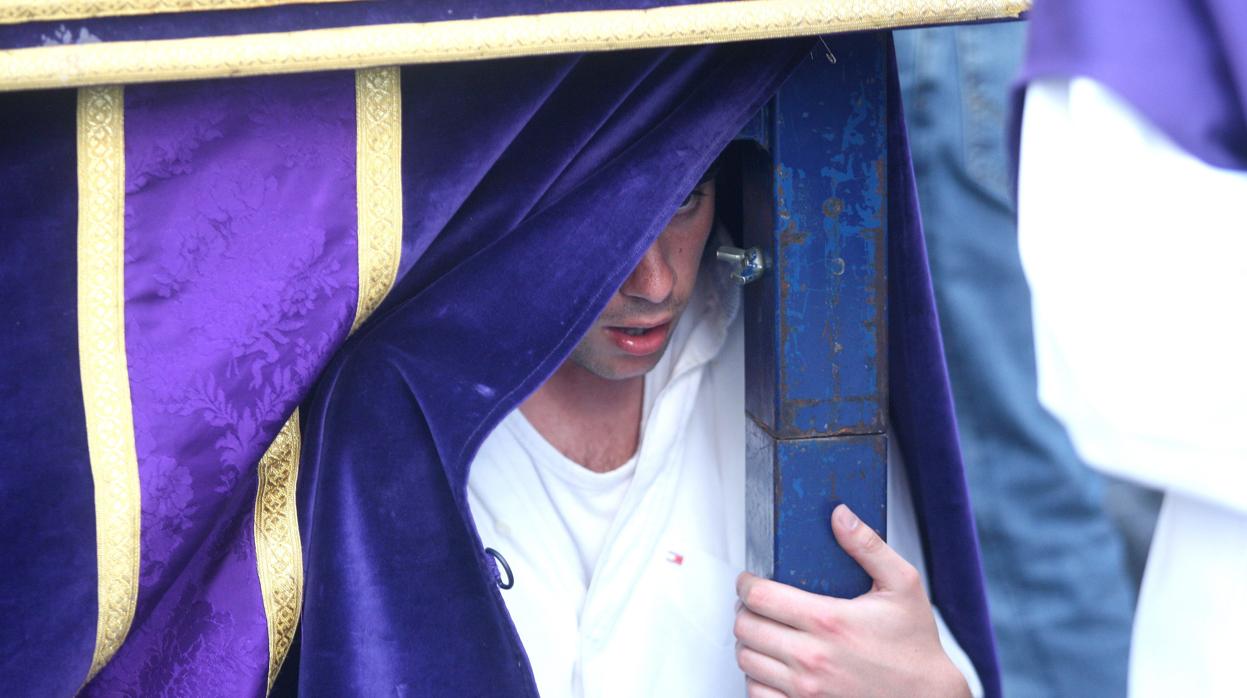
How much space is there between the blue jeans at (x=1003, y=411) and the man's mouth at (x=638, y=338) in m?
0.57

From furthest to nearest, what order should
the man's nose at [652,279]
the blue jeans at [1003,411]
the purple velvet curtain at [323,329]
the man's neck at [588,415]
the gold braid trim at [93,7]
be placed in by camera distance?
1. the blue jeans at [1003,411]
2. the man's neck at [588,415]
3. the man's nose at [652,279]
4. the purple velvet curtain at [323,329]
5. the gold braid trim at [93,7]

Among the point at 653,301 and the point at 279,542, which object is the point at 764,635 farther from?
the point at 279,542

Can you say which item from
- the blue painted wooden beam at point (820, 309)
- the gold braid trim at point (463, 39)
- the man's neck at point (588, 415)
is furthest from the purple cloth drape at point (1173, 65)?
the man's neck at point (588, 415)

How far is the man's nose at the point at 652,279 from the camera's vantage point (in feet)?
4.55

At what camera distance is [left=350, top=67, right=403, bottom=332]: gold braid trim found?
1.06 metres

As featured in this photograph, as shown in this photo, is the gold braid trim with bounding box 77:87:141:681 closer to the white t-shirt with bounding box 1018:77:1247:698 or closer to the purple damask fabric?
the purple damask fabric

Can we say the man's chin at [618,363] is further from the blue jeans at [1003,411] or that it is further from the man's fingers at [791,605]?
the blue jeans at [1003,411]

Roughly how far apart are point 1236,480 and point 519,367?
63cm

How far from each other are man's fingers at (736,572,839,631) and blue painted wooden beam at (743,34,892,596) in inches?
0.7

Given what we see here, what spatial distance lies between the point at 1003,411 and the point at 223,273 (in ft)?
4.06

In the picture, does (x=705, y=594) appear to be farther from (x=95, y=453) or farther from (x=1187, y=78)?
(x=1187, y=78)

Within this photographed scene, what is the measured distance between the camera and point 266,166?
1.04 m

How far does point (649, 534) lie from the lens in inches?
58.0

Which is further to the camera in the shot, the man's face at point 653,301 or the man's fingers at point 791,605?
the man's face at point 653,301
